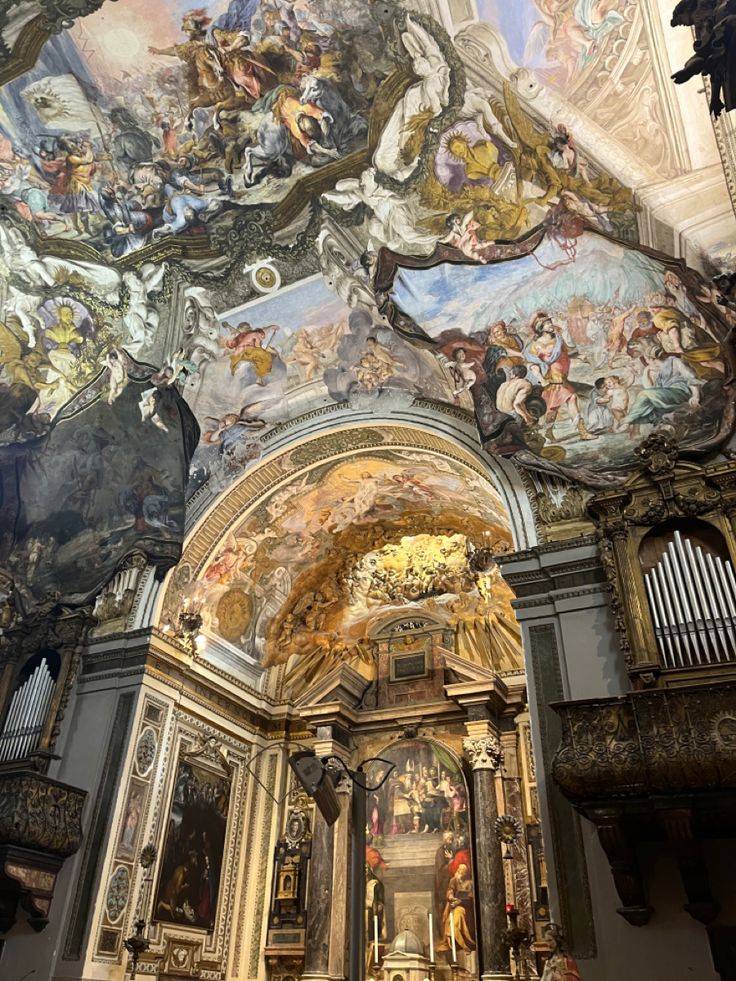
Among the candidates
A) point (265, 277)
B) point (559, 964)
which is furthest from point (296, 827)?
point (265, 277)

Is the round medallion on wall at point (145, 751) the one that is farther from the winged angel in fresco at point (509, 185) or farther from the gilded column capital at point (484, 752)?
the winged angel in fresco at point (509, 185)

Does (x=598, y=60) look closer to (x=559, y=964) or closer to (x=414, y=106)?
(x=414, y=106)

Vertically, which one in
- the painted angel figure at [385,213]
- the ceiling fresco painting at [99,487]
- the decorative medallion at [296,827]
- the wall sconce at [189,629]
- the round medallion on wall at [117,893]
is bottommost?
the round medallion on wall at [117,893]

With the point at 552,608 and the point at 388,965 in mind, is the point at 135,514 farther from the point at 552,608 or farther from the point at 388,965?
the point at 388,965

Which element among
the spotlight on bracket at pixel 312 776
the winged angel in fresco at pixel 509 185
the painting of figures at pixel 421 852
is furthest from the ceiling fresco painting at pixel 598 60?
the painting of figures at pixel 421 852

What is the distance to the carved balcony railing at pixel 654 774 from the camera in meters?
7.22

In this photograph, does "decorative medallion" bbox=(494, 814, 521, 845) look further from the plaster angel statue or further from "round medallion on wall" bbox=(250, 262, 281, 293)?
"round medallion on wall" bbox=(250, 262, 281, 293)

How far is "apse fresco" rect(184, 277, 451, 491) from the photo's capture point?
40.9ft

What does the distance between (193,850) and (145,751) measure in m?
2.08

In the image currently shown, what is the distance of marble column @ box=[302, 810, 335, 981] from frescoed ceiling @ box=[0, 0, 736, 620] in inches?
232

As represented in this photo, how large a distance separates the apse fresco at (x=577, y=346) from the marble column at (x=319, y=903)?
7.76 meters

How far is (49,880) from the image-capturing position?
1088 cm

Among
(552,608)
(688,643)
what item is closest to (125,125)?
(552,608)

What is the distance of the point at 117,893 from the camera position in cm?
1121
